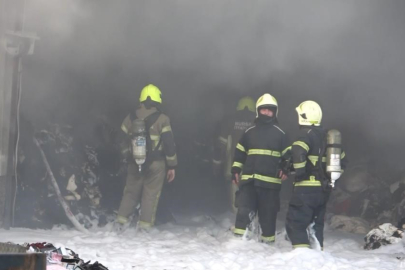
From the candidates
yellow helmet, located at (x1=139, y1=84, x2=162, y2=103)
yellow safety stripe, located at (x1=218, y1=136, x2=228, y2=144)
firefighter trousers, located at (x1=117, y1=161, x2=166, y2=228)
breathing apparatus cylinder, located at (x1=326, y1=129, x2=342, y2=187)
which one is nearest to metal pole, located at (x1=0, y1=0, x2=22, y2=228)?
firefighter trousers, located at (x1=117, y1=161, x2=166, y2=228)

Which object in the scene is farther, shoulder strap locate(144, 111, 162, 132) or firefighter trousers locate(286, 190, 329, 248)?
shoulder strap locate(144, 111, 162, 132)

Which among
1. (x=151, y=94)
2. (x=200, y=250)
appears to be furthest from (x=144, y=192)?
(x=200, y=250)

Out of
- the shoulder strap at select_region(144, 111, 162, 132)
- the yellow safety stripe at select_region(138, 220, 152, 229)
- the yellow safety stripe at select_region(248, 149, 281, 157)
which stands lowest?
the yellow safety stripe at select_region(138, 220, 152, 229)

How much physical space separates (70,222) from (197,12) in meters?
4.20

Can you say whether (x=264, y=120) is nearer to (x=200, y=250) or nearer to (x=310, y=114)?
(x=310, y=114)

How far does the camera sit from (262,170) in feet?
28.4

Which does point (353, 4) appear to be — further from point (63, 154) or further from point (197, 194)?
point (63, 154)

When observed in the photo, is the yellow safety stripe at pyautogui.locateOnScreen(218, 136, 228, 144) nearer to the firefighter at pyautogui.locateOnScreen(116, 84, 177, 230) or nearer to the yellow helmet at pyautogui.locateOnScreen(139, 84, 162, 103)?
the firefighter at pyautogui.locateOnScreen(116, 84, 177, 230)

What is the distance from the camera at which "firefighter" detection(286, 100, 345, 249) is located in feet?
26.8

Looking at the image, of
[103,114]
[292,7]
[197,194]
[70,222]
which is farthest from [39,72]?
[292,7]

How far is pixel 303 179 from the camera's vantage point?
27.1ft

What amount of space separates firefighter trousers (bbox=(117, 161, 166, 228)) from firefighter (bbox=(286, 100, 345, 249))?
211 cm

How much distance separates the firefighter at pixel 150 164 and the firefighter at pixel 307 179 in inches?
79.1

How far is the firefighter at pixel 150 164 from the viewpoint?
379 inches
